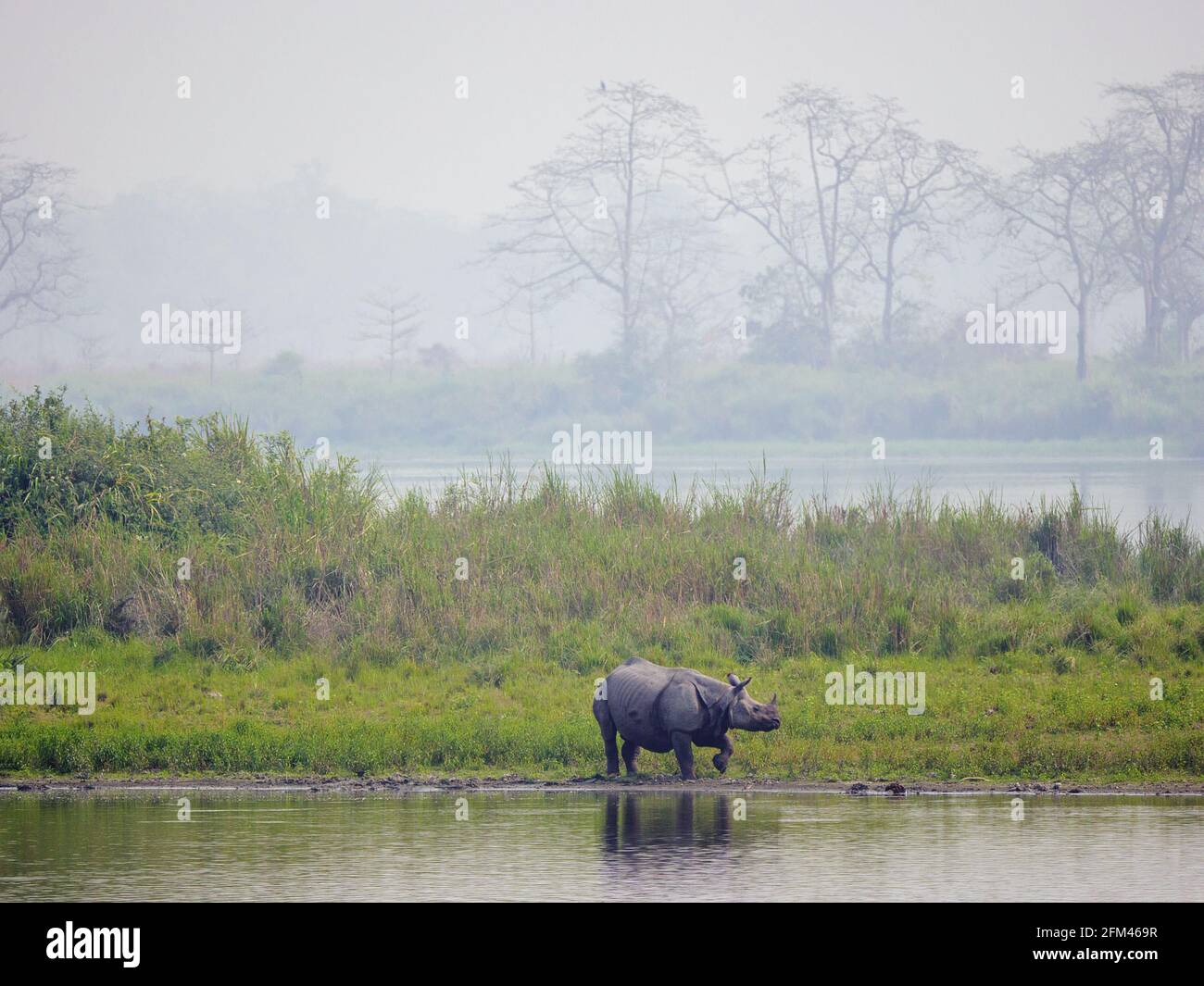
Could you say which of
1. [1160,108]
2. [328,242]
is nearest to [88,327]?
[328,242]

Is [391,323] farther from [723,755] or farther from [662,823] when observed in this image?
[662,823]

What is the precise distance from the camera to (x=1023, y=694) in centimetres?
1803

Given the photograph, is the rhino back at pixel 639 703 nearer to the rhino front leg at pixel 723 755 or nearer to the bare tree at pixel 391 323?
the rhino front leg at pixel 723 755

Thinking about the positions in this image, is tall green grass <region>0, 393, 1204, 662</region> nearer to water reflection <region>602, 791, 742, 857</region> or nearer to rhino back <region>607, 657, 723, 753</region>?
rhino back <region>607, 657, 723, 753</region>

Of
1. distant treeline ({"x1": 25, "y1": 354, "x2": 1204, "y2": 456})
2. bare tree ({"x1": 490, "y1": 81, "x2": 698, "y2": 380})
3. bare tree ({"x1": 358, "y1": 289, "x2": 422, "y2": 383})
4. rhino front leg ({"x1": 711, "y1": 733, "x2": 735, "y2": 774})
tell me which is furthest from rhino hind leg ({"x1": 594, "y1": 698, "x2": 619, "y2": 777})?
bare tree ({"x1": 358, "y1": 289, "x2": 422, "y2": 383})

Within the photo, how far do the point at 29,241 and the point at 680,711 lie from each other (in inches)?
4119

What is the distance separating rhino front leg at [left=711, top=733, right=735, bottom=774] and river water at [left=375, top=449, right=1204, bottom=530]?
71.4 ft

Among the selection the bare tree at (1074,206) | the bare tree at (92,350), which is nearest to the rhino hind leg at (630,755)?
the bare tree at (1074,206)

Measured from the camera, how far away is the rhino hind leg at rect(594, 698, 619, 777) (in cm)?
1578

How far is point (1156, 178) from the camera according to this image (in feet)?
291

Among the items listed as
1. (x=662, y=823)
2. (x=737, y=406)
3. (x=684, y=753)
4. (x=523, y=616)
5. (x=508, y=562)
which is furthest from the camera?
(x=737, y=406)

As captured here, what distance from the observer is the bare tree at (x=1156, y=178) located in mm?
85125

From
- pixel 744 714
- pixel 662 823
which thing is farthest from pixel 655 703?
pixel 662 823
